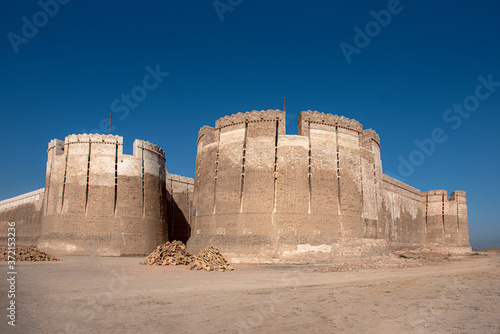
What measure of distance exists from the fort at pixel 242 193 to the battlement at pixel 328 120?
0.06 meters

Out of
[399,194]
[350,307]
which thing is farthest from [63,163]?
[399,194]

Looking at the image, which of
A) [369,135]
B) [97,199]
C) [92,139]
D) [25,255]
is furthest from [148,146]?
[369,135]

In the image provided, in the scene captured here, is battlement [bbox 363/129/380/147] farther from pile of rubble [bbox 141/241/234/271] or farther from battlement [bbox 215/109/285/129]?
pile of rubble [bbox 141/241/234/271]

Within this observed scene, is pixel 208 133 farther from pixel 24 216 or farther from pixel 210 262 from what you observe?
pixel 24 216

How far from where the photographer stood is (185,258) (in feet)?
61.2

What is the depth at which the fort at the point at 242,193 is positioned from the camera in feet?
63.2

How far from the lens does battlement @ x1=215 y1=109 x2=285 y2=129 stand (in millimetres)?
20656

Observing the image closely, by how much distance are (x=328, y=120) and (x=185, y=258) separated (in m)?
11.5

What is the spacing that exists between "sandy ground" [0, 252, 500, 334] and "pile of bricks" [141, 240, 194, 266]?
6199 mm

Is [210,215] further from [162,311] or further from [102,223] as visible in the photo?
[162,311]

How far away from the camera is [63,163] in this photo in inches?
1025

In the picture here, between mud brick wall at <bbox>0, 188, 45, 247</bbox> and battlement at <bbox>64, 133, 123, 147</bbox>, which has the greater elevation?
battlement at <bbox>64, 133, 123, 147</bbox>

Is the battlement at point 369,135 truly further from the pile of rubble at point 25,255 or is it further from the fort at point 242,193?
the pile of rubble at point 25,255

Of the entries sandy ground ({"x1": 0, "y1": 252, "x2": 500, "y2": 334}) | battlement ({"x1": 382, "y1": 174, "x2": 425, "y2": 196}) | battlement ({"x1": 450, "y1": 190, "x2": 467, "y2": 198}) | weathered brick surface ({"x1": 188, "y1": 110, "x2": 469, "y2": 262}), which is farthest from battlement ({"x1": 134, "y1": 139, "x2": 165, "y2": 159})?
battlement ({"x1": 450, "y1": 190, "x2": 467, "y2": 198})
